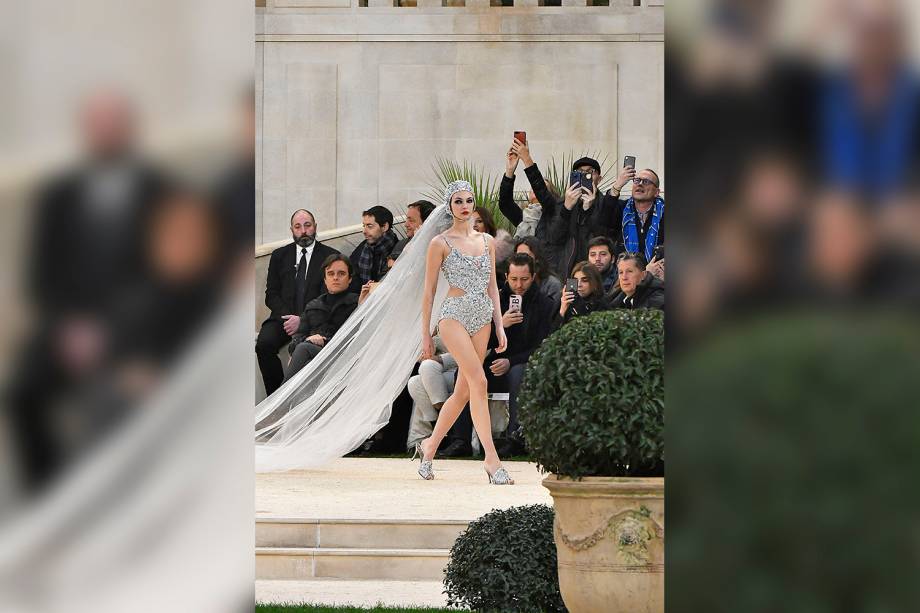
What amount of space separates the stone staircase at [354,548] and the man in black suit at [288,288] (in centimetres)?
514

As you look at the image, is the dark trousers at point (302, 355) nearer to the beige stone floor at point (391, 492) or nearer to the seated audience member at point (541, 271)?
the beige stone floor at point (391, 492)

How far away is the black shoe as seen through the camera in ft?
40.7

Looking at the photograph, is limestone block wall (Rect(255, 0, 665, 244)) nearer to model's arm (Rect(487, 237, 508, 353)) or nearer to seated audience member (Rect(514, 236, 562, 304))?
seated audience member (Rect(514, 236, 562, 304))

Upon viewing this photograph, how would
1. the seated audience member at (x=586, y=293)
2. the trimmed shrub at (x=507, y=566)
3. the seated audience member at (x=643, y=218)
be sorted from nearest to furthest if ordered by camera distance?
the trimmed shrub at (x=507, y=566) → the seated audience member at (x=586, y=293) → the seated audience member at (x=643, y=218)

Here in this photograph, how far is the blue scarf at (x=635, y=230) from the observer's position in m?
12.1

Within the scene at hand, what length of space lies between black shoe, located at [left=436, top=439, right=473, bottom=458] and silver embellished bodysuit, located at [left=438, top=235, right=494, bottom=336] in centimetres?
218

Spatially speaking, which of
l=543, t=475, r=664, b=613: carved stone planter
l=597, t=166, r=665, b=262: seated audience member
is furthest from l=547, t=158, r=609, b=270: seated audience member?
l=543, t=475, r=664, b=613: carved stone planter

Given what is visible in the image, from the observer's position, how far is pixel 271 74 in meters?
18.5

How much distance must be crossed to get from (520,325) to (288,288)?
2.69 meters
